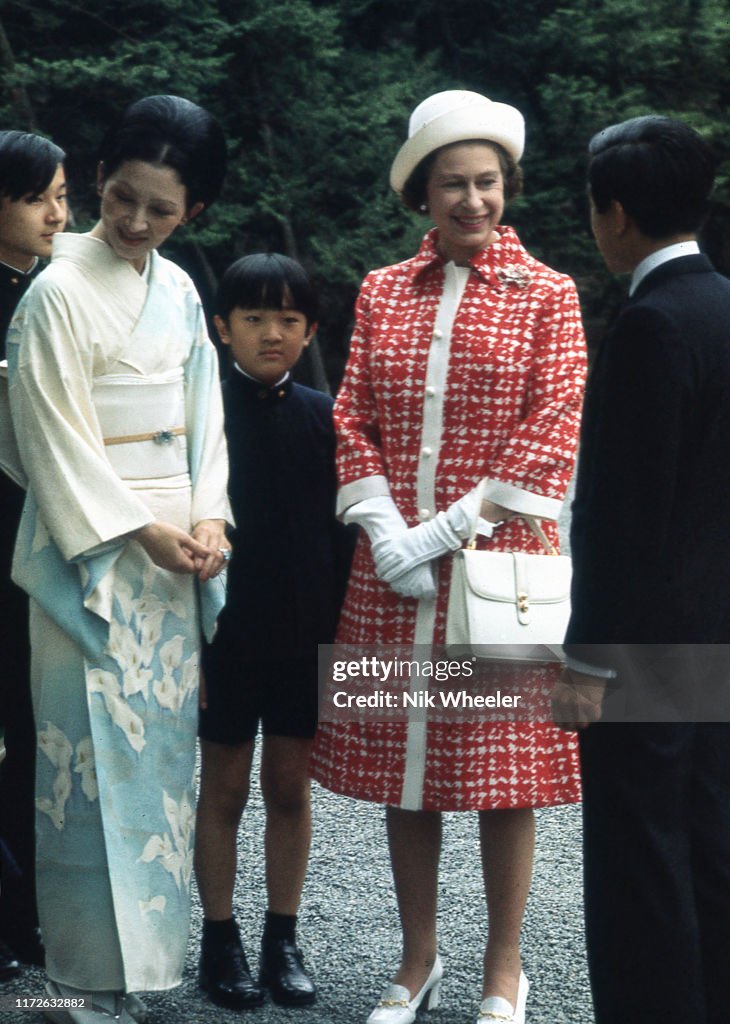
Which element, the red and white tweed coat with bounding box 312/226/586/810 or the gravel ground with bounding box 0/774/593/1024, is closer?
the red and white tweed coat with bounding box 312/226/586/810

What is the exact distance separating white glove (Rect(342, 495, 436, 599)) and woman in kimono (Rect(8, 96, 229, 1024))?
28 cm

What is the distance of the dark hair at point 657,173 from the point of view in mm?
2154

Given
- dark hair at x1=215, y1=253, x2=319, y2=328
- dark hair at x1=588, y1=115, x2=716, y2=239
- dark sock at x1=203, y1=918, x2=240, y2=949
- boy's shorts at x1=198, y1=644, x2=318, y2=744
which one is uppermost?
dark hair at x1=588, y1=115, x2=716, y2=239

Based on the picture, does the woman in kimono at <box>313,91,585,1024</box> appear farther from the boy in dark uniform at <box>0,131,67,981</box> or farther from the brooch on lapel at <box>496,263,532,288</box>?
the boy in dark uniform at <box>0,131,67,981</box>

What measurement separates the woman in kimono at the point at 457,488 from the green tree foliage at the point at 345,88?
35.4 ft

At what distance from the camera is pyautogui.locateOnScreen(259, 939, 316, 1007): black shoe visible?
2.81m

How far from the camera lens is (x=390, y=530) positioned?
2.70 metres

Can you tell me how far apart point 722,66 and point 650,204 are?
596 inches

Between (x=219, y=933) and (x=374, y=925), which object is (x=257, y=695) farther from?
(x=374, y=925)

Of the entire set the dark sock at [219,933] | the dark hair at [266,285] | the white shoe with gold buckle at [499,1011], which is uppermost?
the dark hair at [266,285]

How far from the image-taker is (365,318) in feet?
9.45

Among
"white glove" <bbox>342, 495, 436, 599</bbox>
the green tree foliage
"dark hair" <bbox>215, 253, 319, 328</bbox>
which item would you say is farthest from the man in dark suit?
the green tree foliage

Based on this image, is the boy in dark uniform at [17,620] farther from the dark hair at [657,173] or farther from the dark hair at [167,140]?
the dark hair at [657,173]

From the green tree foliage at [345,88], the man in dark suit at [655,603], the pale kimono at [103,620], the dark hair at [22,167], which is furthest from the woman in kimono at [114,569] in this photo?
the green tree foliage at [345,88]
